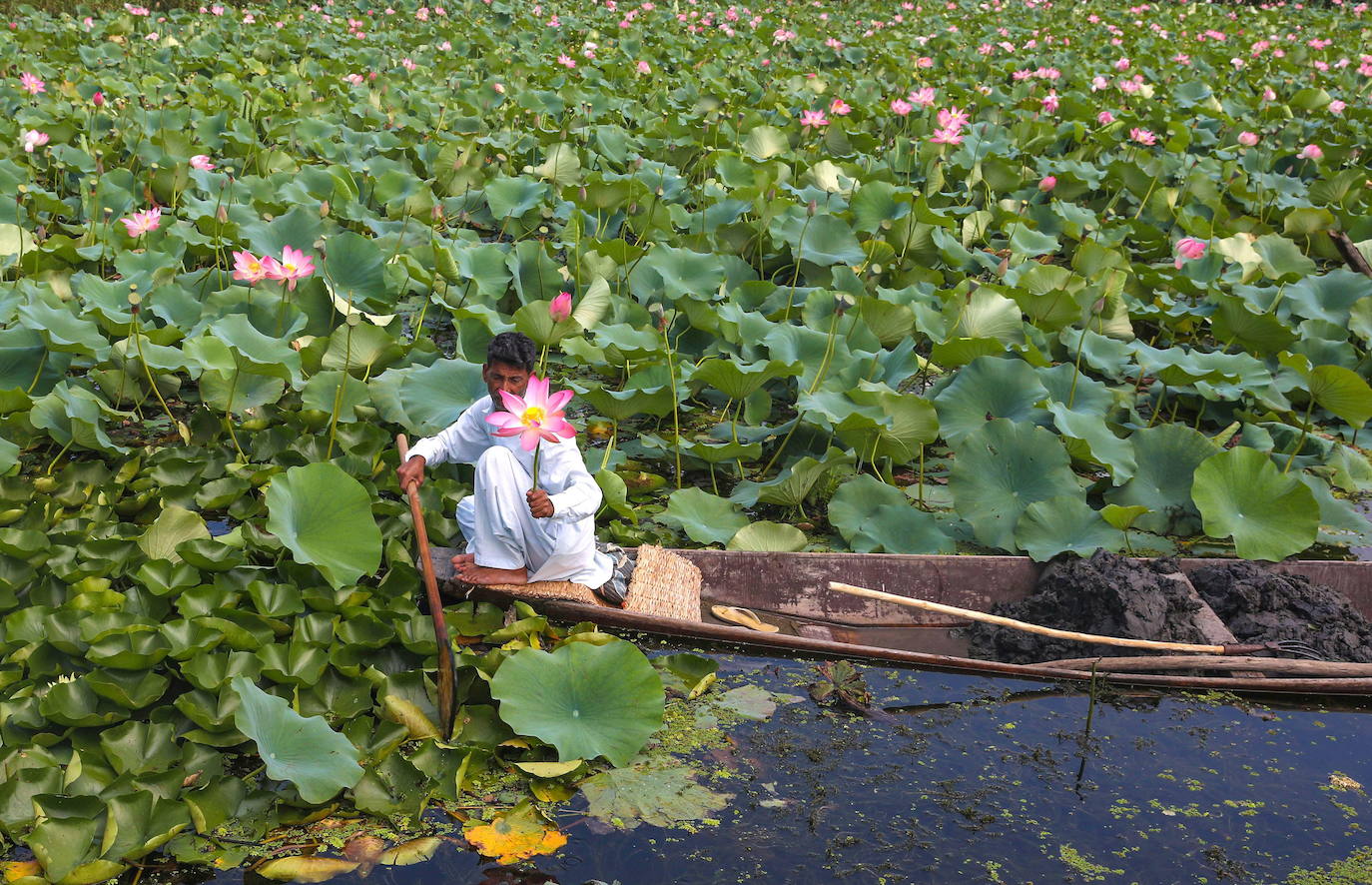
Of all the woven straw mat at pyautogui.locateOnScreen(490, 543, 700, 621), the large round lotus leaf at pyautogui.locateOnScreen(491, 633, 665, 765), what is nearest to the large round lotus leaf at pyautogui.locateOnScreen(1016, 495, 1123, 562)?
the woven straw mat at pyautogui.locateOnScreen(490, 543, 700, 621)

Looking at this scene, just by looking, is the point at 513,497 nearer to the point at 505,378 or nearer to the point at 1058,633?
the point at 505,378

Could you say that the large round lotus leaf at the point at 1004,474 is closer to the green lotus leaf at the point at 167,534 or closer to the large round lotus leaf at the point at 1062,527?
the large round lotus leaf at the point at 1062,527

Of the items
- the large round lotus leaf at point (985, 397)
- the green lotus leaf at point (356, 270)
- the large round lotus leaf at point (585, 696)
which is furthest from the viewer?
the green lotus leaf at point (356, 270)

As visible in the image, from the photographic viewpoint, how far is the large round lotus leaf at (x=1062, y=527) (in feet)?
11.6

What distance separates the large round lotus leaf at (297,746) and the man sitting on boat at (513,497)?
65cm

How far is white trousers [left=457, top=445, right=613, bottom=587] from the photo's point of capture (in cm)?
306

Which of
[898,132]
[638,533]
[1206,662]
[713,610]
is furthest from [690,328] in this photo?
[898,132]

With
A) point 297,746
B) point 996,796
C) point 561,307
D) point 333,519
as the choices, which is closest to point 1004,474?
point 996,796

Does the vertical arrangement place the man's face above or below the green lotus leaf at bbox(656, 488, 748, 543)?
above

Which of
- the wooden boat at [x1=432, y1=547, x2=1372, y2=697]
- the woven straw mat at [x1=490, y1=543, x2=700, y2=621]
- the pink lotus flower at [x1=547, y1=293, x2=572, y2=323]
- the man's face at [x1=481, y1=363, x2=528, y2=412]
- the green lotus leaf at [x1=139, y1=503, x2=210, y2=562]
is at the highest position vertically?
the man's face at [x1=481, y1=363, x2=528, y2=412]

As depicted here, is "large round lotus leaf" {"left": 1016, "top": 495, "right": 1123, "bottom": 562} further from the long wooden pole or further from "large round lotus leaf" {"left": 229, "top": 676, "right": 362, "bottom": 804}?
"large round lotus leaf" {"left": 229, "top": 676, "right": 362, "bottom": 804}

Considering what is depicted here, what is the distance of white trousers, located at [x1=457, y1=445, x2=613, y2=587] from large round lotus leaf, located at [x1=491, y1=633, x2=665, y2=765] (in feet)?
1.37

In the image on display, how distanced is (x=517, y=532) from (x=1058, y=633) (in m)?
1.46

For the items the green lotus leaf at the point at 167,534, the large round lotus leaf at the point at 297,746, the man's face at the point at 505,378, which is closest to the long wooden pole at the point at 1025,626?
the man's face at the point at 505,378
